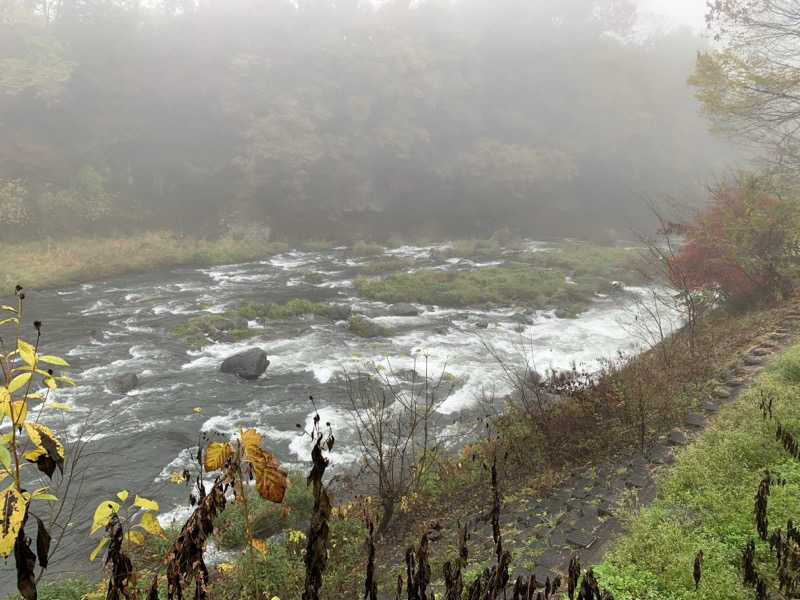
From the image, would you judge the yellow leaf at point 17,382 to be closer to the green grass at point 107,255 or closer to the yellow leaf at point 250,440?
the yellow leaf at point 250,440

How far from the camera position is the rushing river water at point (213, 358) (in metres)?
9.67

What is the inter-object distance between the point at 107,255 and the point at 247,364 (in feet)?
56.9

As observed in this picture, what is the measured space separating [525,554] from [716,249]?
12221 mm

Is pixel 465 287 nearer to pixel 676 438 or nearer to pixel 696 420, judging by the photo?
pixel 696 420

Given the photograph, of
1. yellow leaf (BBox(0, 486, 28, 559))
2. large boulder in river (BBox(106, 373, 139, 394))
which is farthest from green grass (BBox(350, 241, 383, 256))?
yellow leaf (BBox(0, 486, 28, 559))

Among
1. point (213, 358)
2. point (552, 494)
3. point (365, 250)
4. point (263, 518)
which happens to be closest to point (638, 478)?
point (552, 494)

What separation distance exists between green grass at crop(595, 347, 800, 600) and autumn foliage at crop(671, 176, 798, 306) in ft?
21.7

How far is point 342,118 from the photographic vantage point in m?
45.7

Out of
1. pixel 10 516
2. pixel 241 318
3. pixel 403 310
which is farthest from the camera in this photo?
pixel 403 310

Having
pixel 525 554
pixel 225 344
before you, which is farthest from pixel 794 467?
pixel 225 344

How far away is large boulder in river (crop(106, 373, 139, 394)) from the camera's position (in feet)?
39.7

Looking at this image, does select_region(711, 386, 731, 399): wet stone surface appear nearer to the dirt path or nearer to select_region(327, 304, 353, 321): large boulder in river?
the dirt path

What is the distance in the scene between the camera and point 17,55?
31516 mm

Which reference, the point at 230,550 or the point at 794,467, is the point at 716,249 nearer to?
the point at 794,467
